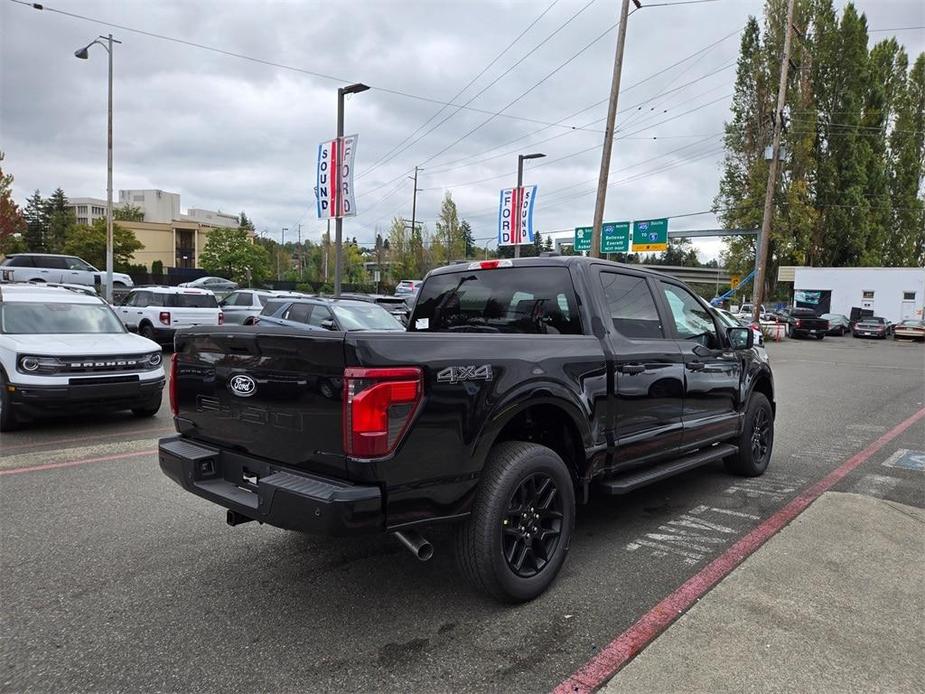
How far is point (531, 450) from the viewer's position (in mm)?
3363

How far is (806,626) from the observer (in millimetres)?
3156

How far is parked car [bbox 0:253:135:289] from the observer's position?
2614 centimetres

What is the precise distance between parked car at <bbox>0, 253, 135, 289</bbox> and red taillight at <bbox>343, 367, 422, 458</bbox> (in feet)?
92.6

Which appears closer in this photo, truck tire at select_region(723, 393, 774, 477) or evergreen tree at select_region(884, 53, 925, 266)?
truck tire at select_region(723, 393, 774, 477)

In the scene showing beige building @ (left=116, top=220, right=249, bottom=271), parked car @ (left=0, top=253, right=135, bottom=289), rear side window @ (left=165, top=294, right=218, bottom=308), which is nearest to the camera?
rear side window @ (left=165, top=294, right=218, bottom=308)

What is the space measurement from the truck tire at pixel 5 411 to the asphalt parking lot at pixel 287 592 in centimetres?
145

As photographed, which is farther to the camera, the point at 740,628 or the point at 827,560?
the point at 827,560

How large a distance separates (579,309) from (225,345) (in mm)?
2174

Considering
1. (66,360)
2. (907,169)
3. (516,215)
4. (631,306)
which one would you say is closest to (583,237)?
(516,215)

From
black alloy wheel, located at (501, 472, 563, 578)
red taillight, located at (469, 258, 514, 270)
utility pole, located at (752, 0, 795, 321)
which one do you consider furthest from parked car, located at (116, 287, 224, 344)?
utility pole, located at (752, 0, 795, 321)

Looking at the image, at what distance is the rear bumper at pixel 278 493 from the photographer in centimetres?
270

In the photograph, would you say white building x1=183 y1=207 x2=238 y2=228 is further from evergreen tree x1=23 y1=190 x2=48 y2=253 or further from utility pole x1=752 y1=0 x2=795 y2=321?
utility pole x1=752 y1=0 x2=795 y2=321

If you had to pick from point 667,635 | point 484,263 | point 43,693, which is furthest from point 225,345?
point 667,635

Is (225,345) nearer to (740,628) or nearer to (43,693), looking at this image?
(43,693)
